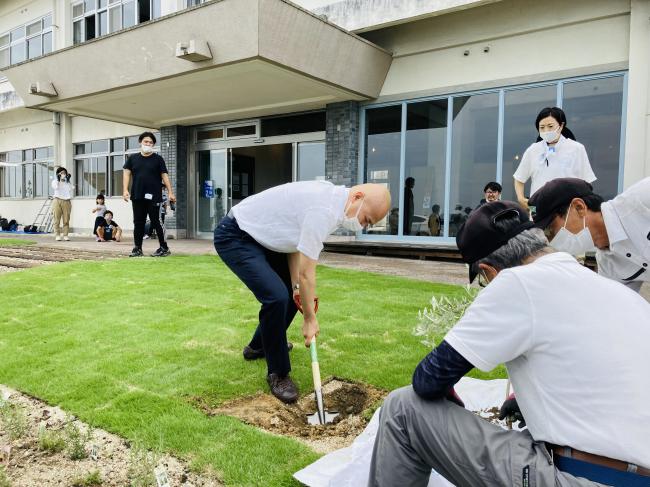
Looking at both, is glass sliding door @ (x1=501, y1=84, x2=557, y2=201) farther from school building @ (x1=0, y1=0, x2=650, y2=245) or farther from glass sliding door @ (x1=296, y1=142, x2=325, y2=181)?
glass sliding door @ (x1=296, y1=142, x2=325, y2=181)

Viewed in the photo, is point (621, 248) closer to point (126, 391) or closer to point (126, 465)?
point (126, 465)

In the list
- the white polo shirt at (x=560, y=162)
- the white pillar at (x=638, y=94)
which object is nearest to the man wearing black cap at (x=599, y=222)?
the white polo shirt at (x=560, y=162)

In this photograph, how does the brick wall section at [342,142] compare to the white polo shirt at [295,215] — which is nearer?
the white polo shirt at [295,215]

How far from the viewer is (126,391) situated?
3053 millimetres

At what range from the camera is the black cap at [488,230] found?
155cm

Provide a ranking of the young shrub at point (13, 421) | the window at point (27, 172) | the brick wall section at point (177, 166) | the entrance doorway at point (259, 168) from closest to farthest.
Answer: the young shrub at point (13, 421), the entrance doorway at point (259, 168), the brick wall section at point (177, 166), the window at point (27, 172)

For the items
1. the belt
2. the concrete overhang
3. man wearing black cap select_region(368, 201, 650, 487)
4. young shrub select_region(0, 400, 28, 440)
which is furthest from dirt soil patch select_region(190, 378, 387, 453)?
the concrete overhang

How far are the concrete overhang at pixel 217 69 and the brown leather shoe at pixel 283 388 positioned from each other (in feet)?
22.0

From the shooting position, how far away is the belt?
1.30m

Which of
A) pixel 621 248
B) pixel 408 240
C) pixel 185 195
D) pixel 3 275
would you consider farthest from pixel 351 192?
pixel 185 195

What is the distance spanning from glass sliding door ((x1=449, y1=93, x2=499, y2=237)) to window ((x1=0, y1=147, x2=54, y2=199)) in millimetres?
15888

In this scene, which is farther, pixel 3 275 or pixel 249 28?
pixel 249 28

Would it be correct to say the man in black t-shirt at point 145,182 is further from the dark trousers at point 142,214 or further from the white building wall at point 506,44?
the white building wall at point 506,44

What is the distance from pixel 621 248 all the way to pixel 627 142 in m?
6.74
